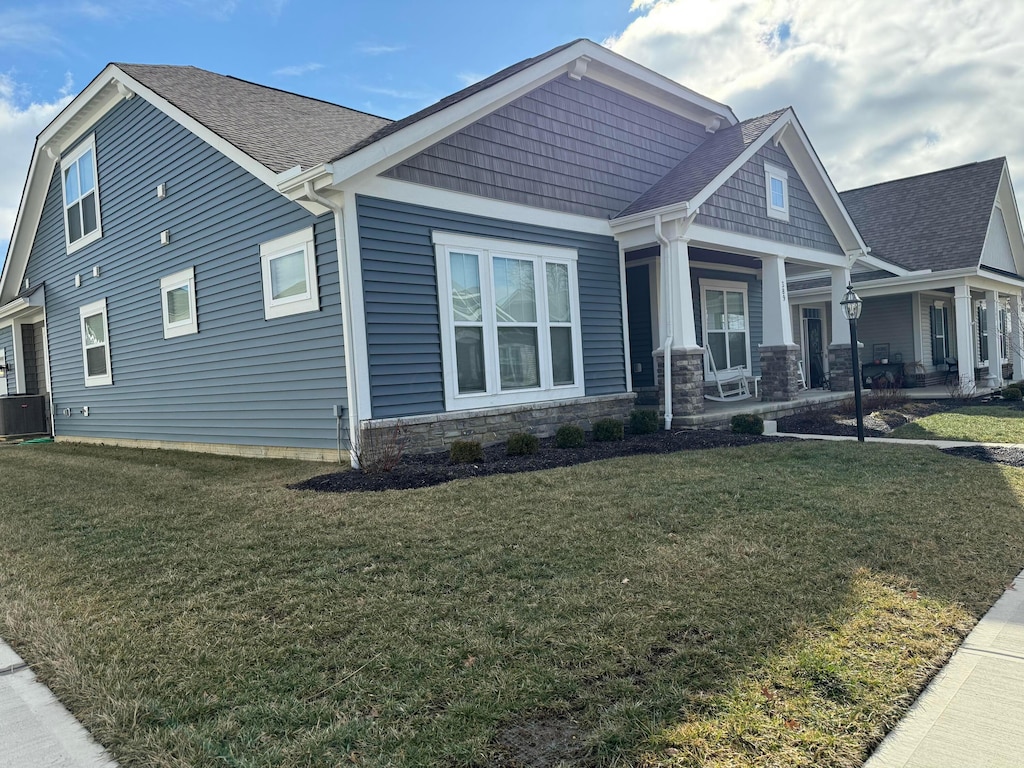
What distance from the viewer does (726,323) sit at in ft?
45.3

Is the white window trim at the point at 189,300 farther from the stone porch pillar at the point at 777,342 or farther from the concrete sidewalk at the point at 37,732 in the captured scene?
the stone porch pillar at the point at 777,342

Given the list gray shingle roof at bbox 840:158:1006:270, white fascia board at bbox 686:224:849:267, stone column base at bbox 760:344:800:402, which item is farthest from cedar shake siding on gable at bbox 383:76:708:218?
gray shingle roof at bbox 840:158:1006:270

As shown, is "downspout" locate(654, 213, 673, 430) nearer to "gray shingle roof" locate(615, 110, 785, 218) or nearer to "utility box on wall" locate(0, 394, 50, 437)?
"gray shingle roof" locate(615, 110, 785, 218)

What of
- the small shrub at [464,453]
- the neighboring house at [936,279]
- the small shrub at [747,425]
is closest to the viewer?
the small shrub at [464,453]

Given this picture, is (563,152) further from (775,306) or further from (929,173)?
(929,173)

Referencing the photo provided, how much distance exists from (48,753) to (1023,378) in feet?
69.1

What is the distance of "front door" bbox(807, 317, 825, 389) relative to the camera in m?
18.4

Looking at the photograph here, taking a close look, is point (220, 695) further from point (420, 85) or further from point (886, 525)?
point (420, 85)

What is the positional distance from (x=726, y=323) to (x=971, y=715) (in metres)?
12.1

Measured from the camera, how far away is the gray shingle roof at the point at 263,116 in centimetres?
844

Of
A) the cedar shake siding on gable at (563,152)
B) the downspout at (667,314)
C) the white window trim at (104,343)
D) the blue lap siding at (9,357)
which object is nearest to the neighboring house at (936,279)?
the cedar shake siding on gable at (563,152)

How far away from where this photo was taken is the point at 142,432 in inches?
461

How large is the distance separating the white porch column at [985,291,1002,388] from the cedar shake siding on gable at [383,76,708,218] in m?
9.29

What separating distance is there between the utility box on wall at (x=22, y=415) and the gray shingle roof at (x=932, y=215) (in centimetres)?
1927
